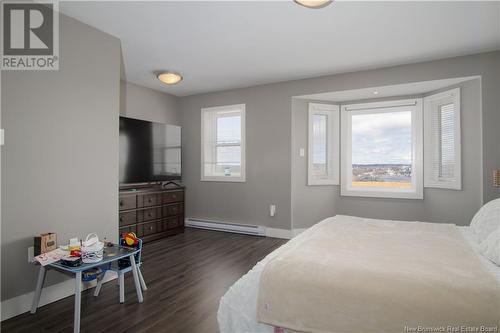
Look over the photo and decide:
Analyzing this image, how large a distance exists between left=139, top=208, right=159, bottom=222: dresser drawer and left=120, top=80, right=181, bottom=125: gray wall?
1607 millimetres

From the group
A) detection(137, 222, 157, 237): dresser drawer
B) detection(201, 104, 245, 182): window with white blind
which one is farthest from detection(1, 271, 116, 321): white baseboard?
detection(201, 104, 245, 182): window with white blind

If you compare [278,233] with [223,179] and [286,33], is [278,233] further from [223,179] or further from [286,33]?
[286,33]

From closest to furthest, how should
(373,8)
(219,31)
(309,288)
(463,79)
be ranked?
(309,288), (373,8), (219,31), (463,79)

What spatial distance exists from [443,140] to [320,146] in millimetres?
1736

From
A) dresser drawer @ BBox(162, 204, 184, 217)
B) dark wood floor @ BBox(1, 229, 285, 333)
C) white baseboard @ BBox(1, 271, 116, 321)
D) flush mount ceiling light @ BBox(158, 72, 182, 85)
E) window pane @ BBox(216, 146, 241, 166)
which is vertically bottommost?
dark wood floor @ BBox(1, 229, 285, 333)

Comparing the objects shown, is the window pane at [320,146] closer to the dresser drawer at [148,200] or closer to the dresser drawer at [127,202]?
the dresser drawer at [148,200]

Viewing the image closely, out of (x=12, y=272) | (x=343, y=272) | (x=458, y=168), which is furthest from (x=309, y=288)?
(x=458, y=168)

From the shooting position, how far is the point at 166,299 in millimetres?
2484

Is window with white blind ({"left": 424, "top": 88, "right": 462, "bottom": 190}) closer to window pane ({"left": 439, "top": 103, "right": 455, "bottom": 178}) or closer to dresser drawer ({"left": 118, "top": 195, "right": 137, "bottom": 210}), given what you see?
window pane ({"left": 439, "top": 103, "right": 455, "bottom": 178})

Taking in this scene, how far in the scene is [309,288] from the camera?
1484mm

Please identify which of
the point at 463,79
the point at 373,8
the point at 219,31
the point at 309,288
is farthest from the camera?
the point at 463,79

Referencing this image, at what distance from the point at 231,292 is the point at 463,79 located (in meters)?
3.86

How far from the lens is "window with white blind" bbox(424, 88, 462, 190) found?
Result: 3754 millimetres

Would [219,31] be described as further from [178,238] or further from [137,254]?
[178,238]
